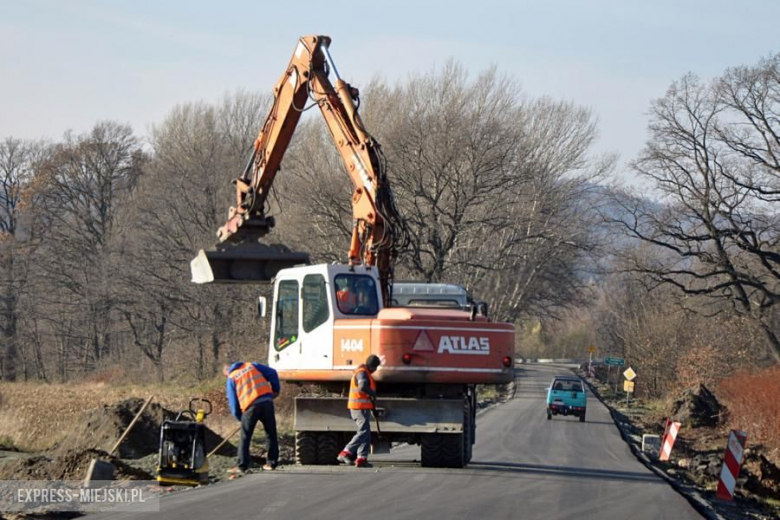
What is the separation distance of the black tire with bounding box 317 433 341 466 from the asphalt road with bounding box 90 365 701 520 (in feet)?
2.71

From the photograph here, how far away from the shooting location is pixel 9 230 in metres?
64.7

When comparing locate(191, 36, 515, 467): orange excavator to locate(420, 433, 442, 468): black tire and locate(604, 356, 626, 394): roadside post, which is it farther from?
locate(604, 356, 626, 394): roadside post

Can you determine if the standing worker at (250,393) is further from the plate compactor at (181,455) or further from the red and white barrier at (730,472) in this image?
the red and white barrier at (730,472)

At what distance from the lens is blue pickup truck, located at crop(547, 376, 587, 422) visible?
1607 inches

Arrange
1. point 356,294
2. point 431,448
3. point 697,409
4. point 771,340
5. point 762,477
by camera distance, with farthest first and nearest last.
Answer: point 771,340 < point 697,409 < point 762,477 < point 356,294 < point 431,448

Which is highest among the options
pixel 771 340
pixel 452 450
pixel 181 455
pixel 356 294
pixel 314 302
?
pixel 356 294

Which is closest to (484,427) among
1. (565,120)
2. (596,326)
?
(565,120)

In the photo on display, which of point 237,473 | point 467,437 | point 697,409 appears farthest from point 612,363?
point 237,473

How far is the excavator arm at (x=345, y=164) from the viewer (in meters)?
19.0

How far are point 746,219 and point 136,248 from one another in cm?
3182

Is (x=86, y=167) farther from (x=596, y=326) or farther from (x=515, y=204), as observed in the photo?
(x=596, y=326)

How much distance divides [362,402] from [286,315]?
8.91ft

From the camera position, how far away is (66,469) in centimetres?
1788

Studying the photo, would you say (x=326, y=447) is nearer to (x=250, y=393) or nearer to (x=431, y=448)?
(x=431, y=448)
